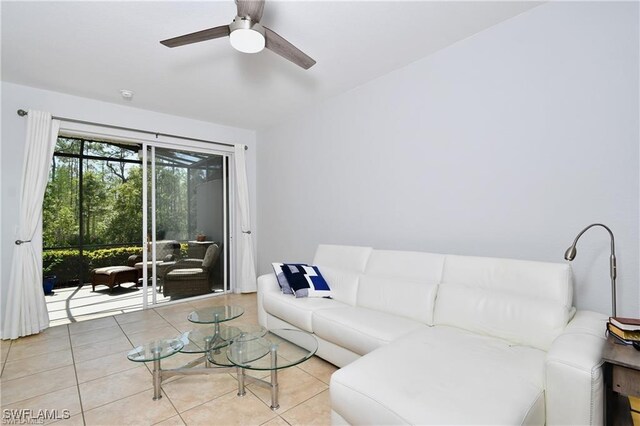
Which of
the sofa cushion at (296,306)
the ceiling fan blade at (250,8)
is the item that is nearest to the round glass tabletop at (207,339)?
the sofa cushion at (296,306)

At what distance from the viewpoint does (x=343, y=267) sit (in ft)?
10.1

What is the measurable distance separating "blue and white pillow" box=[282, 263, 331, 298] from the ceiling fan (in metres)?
1.95

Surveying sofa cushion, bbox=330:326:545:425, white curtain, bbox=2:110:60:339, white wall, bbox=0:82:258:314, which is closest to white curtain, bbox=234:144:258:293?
white wall, bbox=0:82:258:314

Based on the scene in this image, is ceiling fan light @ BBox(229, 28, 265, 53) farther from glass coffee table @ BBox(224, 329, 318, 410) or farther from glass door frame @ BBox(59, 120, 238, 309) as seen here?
glass door frame @ BBox(59, 120, 238, 309)

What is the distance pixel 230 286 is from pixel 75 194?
11.2ft

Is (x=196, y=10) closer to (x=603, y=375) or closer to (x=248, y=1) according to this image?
(x=248, y=1)

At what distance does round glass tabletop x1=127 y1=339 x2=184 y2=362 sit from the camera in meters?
1.92

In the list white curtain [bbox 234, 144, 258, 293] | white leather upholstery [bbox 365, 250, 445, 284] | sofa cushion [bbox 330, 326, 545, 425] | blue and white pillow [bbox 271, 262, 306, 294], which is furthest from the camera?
white curtain [bbox 234, 144, 258, 293]

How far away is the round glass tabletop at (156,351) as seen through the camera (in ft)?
6.31

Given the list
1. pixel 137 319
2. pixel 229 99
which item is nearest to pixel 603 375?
pixel 229 99

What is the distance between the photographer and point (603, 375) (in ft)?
4.12

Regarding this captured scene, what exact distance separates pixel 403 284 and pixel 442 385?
115 cm

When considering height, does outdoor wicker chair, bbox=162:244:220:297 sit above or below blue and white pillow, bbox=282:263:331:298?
below

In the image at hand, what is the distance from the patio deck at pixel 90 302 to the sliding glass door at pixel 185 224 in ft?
1.11
